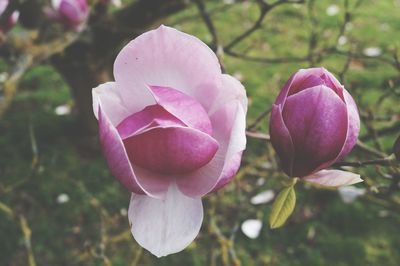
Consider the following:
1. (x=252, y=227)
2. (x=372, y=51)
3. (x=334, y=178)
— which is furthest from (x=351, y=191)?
(x=372, y=51)

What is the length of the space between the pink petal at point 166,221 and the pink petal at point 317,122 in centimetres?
14

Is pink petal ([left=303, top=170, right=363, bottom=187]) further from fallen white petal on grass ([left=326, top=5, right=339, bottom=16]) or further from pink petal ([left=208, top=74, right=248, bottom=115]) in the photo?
fallen white petal on grass ([left=326, top=5, right=339, bottom=16])

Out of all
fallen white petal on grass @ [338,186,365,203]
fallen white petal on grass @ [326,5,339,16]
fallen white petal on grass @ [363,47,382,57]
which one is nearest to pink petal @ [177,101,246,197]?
fallen white petal on grass @ [338,186,365,203]

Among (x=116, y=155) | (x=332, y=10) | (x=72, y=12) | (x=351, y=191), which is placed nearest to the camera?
(x=116, y=155)

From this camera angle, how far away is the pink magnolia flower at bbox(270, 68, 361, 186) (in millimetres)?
526

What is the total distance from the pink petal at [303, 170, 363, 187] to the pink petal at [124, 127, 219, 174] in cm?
13

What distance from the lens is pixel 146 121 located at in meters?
0.55

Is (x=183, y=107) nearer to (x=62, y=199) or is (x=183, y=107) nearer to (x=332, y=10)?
(x=62, y=199)

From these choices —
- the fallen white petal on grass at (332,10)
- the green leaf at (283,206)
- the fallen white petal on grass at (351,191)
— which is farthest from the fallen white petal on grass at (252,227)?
the fallen white petal on grass at (332,10)

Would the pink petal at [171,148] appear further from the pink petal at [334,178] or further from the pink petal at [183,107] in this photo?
the pink petal at [334,178]

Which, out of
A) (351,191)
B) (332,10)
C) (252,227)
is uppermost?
(351,191)

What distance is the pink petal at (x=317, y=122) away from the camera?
1.72ft

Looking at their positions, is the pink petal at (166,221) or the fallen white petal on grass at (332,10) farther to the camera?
the fallen white petal on grass at (332,10)

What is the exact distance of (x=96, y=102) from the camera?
548 mm
